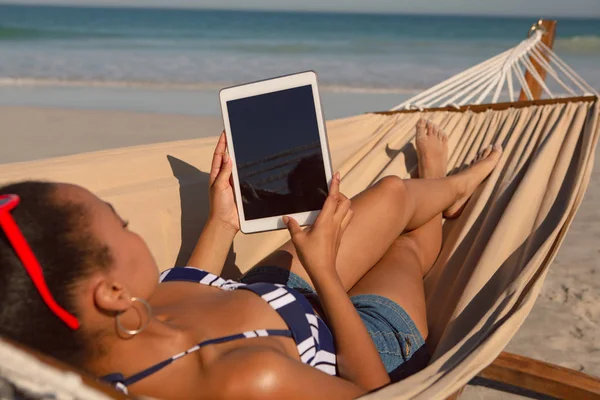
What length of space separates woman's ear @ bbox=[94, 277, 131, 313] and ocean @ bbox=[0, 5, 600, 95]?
7505 mm

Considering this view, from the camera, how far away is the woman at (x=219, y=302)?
88 cm

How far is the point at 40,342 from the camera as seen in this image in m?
0.87

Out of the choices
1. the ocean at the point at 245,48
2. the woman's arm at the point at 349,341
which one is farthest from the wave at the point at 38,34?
the woman's arm at the point at 349,341

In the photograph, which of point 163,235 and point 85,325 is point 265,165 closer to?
point 163,235

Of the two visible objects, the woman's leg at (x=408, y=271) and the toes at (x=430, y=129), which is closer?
the woman's leg at (x=408, y=271)

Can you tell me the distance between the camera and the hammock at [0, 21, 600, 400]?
126 cm

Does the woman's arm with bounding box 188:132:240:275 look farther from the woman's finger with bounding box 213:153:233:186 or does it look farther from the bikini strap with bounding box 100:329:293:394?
the bikini strap with bounding box 100:329:293:394

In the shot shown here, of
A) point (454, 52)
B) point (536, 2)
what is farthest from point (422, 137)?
point (536, 2)

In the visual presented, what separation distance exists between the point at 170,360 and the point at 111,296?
0.50 ft

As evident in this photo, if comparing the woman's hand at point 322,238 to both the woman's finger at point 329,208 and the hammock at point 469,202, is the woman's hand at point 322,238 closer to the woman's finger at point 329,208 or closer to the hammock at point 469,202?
the woman's finger at point 329,208

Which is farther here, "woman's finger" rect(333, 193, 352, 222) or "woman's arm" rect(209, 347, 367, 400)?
"woman's finger" rect(333, 193, 352, 222)

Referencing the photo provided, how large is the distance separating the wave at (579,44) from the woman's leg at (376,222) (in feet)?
44.8

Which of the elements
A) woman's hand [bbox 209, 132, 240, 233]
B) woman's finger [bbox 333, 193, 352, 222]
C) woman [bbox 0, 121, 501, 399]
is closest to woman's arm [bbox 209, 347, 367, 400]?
woman [bbox 0, 121, 501, 399]

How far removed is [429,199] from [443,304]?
31 centimetres
